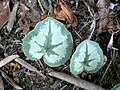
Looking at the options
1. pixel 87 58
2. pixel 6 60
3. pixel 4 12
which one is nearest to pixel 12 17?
pixel 4 12

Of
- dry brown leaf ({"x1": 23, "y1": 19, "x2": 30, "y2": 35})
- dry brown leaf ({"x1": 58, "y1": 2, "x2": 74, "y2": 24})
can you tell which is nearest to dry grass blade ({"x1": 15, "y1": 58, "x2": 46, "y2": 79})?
dry brown leaf ({"x1": 23, "y1": 19, "x2": 30, "y2": 35})

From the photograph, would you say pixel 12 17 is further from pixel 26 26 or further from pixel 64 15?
pixel 64 15

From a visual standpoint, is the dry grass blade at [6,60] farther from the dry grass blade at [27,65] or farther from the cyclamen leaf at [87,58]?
the cyclamen leaf at [87,58]

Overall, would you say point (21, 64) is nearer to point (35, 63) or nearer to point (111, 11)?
point (35, 63)

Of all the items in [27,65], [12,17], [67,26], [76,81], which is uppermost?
[12,17]

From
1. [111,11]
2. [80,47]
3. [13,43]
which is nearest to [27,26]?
[13,43]

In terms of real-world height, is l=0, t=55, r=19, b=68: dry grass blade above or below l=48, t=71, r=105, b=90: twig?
above

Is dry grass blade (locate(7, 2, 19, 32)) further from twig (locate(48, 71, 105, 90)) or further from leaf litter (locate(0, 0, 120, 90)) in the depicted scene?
twig (locate(48, 71, 105, 90))

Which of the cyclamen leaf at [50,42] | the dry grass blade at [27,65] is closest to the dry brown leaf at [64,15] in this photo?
the cyclamen leaf at [50,42]
